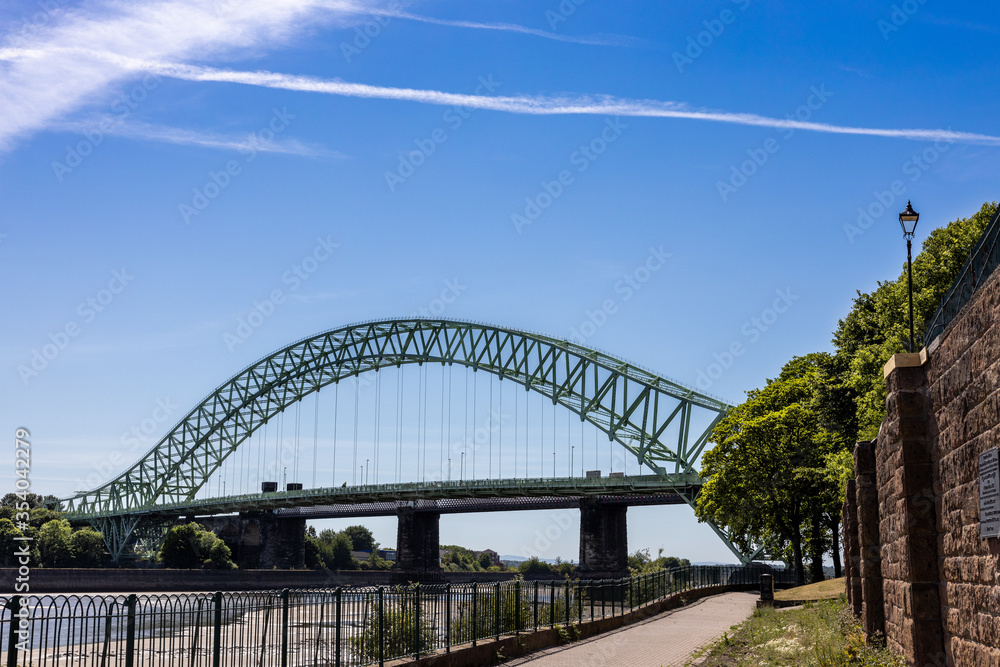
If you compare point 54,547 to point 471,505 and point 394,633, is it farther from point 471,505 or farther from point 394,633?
point 394,633

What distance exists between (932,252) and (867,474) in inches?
884

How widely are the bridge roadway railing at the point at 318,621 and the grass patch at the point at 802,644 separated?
4.81 m

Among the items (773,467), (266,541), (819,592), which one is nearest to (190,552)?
(266,541)

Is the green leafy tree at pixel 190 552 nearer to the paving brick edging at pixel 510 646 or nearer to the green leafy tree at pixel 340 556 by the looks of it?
the green leafy tree at pixel 340 556

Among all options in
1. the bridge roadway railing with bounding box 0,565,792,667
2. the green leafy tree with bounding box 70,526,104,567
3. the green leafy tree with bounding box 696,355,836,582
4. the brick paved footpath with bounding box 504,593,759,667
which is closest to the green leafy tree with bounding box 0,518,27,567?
the green leafy tree with bounding box 70,526,104,567

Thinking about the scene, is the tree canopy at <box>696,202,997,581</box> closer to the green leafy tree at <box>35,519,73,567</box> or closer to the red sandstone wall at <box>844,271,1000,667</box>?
the red sandstone wall at <box>844,271,1000,667</box>

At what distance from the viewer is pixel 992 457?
938 cm

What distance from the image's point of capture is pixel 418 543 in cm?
10806

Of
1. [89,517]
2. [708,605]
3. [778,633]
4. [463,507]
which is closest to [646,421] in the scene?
[463,507]

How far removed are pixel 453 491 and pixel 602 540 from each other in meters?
16.4

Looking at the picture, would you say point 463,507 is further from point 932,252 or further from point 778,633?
point 778,633

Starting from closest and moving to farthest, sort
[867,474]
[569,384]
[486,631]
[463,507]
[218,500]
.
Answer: [867,474] < [486,631] < [569,384] < [463,507] < [218,500]

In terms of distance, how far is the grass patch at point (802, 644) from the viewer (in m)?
16.0

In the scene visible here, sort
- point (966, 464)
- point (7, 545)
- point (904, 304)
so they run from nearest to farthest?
point (966, 464)
point (904, 304)
point (7, 545)
